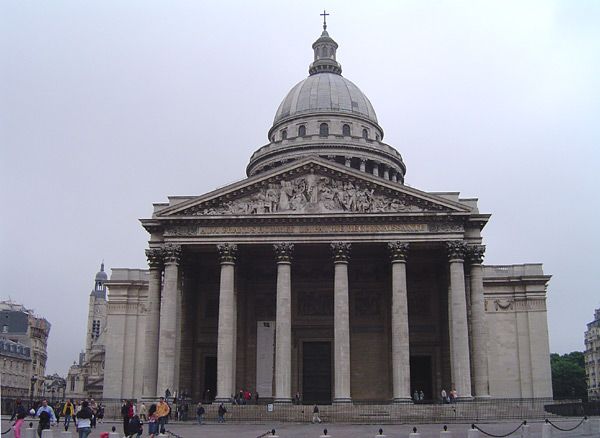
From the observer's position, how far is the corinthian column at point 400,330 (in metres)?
40.6

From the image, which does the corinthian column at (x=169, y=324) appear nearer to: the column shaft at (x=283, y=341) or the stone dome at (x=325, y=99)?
the column shaft at (x=283, y=341)

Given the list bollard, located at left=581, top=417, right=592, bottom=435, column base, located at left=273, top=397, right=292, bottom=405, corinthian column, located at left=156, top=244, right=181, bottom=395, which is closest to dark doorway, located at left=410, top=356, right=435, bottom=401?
column base, located at left=273, top=397, right=292, bottom=405

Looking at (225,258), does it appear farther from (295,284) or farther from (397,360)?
(397,360)

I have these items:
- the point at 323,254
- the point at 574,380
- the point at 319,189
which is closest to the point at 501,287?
the point at 323,254

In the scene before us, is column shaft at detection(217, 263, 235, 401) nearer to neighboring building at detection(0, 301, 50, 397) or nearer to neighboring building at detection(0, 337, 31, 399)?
neighboring building at detection(0, 337, 31, 399)

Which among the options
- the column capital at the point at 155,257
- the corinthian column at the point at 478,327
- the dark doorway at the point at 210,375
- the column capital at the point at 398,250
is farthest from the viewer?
the dark doorway at the point at 210,375

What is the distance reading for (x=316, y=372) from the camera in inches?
1930

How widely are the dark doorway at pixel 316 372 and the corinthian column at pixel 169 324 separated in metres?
9.88

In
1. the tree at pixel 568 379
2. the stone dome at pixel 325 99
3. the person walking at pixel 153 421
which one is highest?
the stone dome at pixel 325 99

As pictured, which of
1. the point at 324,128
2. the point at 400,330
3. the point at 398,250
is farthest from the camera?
the point at 324,128

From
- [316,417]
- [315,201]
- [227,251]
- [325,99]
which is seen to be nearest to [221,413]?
[316,417]

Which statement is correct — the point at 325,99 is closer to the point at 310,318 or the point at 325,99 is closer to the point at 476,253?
the point at 310,318

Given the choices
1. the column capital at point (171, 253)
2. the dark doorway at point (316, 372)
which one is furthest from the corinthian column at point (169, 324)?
the dark doorway at point (316, 372)

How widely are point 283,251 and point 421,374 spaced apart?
567 inches
